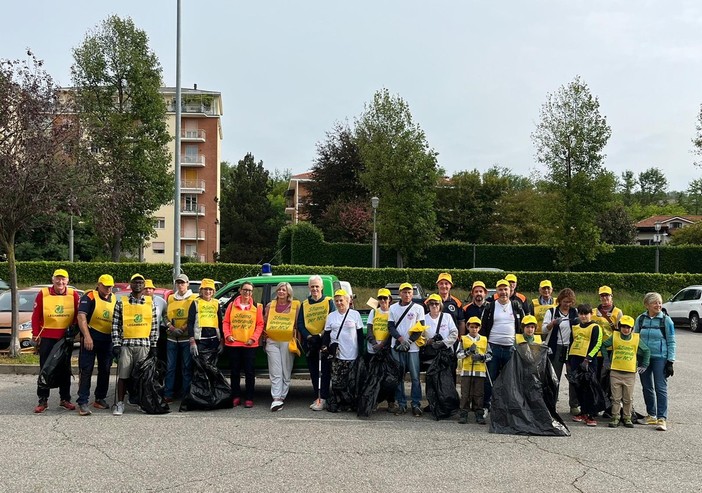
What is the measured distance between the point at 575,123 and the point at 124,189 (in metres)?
25.8

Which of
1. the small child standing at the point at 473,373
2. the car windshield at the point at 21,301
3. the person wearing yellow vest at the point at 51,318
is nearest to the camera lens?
the small child standing at the point at 473,373

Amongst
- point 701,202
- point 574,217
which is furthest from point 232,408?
point 701,202

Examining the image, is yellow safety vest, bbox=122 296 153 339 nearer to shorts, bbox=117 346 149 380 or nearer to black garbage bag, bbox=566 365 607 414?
shorts, bbox=117 346 149 380

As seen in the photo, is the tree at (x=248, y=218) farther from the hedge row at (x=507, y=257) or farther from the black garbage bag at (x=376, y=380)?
the black garbage bag at (x=376, y=380)

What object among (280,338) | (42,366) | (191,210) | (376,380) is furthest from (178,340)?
(191,210)

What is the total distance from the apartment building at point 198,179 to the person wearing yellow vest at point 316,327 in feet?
196

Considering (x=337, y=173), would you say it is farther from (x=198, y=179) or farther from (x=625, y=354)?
(x=625, y=354)

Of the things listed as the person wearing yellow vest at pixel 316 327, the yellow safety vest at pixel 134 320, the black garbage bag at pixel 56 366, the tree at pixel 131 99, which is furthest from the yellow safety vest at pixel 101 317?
the tree at pixel 131 99

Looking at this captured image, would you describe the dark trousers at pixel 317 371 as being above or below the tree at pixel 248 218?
below

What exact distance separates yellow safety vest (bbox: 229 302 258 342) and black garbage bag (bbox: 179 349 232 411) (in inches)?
15.9

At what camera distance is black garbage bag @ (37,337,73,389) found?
28.4 ft

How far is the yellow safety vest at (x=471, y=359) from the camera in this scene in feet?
28.0

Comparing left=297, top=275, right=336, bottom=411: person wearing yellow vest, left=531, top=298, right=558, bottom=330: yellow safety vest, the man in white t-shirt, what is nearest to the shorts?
left=297, top=275, right=336, bottom=411: person wearing yellow vest

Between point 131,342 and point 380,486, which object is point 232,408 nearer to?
point 131,342
